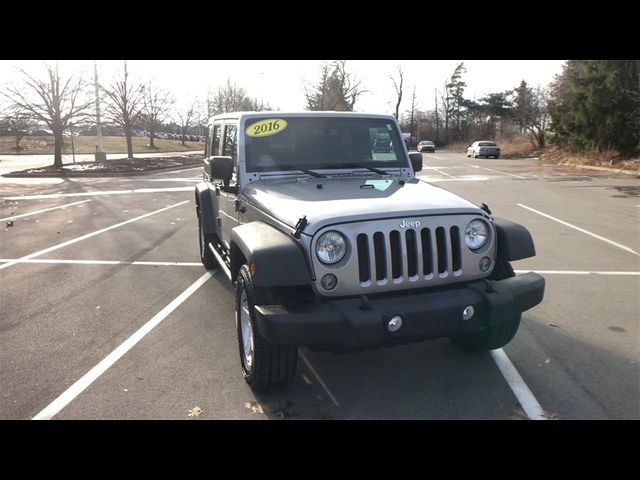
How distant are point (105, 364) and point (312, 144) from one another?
2650 millimetres

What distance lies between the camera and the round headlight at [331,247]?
3.21m

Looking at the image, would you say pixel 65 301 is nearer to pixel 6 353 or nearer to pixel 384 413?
pixel 6 353

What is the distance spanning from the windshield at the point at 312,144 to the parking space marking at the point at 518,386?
1.98m

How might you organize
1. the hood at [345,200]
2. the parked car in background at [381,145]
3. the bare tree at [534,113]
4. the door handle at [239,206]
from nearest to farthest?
the hood at [345,200], the door handle at [239,206], the parked car in background at [381,145], the bare tree at [534,113]

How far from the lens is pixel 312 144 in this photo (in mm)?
4746

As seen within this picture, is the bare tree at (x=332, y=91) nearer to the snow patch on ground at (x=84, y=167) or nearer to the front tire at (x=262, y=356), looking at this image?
the snow patch on ground at (x=84, y=167)

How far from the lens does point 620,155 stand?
1099 inches

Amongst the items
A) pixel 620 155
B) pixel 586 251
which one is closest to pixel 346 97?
pixel 620 155

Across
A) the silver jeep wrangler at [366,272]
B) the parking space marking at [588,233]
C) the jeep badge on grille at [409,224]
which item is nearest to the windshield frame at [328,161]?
the silver jeep wrangler at [366,272]

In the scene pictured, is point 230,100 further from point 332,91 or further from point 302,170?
point 302,170

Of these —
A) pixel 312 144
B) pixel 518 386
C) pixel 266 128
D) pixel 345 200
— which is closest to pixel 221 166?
pixel 266 128

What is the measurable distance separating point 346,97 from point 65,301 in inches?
1672

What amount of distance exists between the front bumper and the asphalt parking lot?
63 cm

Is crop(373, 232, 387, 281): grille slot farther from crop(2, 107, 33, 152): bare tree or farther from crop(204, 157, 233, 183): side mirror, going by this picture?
crop(2, 107, 33, 152): bare tree
